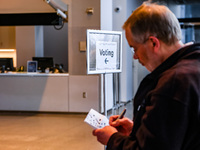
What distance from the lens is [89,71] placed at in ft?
15.2

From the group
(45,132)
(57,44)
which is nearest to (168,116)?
(45,132)

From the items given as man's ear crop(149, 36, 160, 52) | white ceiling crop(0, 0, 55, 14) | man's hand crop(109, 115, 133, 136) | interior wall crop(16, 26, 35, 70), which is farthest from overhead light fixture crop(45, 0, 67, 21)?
Answer: man's ear crop(149, 36, 160, 52)

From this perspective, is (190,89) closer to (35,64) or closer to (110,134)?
(110,134)

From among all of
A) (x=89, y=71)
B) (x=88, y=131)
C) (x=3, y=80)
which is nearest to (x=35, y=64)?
(x=3, y=80)

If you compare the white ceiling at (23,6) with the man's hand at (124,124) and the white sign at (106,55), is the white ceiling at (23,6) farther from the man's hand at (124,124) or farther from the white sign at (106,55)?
the man's hand at (124,124)

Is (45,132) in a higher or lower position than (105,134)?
lower

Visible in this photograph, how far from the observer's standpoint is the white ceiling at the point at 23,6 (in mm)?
7705

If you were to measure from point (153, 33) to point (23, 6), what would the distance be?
7191 millimetres

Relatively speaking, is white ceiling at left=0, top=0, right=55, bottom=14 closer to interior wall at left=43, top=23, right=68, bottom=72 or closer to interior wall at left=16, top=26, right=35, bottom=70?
interior wall at left=16, top=26, right=35, bottom=70

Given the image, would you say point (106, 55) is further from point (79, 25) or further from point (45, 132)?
point (79, 25)

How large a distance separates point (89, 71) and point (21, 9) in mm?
4081

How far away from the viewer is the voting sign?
468 cm

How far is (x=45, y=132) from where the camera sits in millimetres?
5824

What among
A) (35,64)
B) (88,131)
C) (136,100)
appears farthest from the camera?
(35,64)
